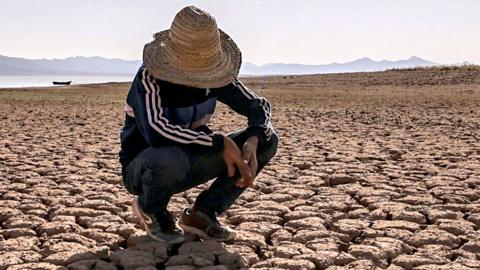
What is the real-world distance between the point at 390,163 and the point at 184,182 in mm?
2659

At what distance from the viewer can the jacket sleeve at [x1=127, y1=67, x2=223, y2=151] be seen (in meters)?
2.31

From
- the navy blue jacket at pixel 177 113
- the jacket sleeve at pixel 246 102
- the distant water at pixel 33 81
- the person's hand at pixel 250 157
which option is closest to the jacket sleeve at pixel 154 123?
the navy blue jacket at pixel 177 113

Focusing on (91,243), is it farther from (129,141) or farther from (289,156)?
(289,156)

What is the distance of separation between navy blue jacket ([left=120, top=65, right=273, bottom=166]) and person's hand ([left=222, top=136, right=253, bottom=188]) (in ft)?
0.10

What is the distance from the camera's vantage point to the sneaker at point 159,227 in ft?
8.59

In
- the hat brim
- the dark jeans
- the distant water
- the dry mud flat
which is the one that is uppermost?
the hat brim

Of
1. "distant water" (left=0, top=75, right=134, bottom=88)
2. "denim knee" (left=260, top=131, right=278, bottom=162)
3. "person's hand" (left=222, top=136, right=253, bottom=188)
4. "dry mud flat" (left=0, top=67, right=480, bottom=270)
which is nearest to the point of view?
"person's hand" (left=222, top=136, right=253, bottom=188)

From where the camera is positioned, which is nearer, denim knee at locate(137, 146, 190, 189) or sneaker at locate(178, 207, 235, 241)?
denim knee at locate(137, 146, 190, 189)

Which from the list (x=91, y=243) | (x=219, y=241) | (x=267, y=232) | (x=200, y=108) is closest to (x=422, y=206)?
(x=267, y=232)

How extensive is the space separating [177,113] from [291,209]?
114 centimetres

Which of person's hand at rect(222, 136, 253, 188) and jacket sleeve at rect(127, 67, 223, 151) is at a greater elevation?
jacket sleeve at rect(127, 67, 223, 151)

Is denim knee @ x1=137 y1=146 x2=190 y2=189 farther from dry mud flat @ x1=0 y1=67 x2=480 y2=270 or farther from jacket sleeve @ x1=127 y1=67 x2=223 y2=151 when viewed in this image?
dry mud flat @ x1=0 y1=67 x2=480 y2=270

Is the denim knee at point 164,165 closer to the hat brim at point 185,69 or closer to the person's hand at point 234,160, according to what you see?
the person's hand at point 234,160

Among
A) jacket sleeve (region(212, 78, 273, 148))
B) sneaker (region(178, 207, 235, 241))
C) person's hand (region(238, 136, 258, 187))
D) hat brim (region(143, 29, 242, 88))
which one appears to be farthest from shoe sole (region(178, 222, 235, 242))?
hat brim (region(143, 29, 242, 88))
